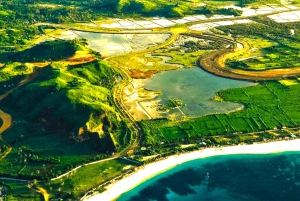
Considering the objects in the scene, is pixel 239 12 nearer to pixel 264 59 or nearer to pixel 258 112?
pixel 264 59

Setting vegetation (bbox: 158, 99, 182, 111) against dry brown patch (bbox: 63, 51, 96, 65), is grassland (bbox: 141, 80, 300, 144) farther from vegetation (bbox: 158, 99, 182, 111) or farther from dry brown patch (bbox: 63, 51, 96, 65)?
dry brown patch (bbox: 63, 51, 96, 65)

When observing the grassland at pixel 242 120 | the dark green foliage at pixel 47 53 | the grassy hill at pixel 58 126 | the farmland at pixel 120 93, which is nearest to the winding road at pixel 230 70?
the farmland at pixel 120 93

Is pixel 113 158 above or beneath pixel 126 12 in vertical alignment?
beneath

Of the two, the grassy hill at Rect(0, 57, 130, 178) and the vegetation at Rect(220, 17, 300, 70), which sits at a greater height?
the vegetation at Rect(220, 17, 300, 70)

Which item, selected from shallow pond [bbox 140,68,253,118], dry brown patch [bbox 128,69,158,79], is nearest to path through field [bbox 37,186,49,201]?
shallow pond [bbox 140,68,253,118]

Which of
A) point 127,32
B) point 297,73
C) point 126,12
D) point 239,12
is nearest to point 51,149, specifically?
point 297,73

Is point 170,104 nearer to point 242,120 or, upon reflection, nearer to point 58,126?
point 242,120

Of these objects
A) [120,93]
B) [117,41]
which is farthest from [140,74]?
[117,41]
